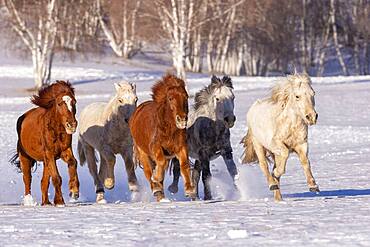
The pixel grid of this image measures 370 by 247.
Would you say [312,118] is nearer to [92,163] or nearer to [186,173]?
[186,173]

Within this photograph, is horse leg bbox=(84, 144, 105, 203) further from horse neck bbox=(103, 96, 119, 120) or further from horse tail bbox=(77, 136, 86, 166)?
horse neck bbox=(103, 96, 119, 120)

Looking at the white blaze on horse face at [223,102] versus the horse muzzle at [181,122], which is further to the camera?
the white blaze on horse face at [223,102]

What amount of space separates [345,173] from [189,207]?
22.4ft

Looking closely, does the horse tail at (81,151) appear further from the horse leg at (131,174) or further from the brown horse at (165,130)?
the brown horse at (165,130)

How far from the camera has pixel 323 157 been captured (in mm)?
19438

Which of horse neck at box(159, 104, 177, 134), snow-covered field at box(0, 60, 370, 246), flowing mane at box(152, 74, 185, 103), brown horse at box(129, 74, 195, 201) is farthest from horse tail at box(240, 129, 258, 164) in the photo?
horse neck at box(159, 104, 177, 134)

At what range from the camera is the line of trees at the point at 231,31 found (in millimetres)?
49156

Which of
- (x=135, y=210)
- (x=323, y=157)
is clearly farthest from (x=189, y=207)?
(x=323, y=157)

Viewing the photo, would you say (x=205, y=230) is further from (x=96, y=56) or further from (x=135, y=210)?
(x=96, y=56)

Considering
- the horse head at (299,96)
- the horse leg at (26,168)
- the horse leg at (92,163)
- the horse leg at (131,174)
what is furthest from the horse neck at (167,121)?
the horse leg at (92,163)

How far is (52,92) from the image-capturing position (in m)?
11.1

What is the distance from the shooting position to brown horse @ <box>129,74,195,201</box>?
34.6 ft

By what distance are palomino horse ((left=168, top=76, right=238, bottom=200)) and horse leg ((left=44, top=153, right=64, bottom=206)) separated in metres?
2.07

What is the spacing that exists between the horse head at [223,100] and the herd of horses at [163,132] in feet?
0.04
